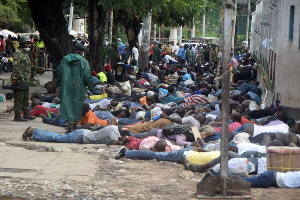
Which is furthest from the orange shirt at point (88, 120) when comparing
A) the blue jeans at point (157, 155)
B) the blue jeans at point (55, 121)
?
the blue jeans at point (157, 155)

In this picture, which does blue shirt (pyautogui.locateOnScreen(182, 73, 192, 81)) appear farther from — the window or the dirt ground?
the dirt ground

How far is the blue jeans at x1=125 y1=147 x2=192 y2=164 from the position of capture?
32.1ft

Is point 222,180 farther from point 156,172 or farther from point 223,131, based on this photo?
point 156,172

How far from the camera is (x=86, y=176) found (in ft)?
28.1

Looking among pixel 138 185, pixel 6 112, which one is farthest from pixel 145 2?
pixel 138 185

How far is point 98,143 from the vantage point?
449 inches

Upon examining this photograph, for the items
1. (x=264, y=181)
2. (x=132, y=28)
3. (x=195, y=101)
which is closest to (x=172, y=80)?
(x=195, y=101)

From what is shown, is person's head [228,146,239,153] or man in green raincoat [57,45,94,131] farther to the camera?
man in green raincoat [57,45,94,131]

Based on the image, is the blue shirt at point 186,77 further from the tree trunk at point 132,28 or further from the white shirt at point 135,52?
the white shirt at point 135,52

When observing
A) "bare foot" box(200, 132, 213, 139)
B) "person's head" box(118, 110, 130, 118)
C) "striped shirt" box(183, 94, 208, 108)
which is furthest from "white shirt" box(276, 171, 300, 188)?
"striped shirt" box(183, 94, 208, 108)

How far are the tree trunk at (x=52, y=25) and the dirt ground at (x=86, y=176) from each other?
10.00m

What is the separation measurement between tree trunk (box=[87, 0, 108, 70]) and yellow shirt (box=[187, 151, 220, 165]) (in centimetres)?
1458

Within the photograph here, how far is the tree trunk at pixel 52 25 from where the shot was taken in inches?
811

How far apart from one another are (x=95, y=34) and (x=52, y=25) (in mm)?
3787
